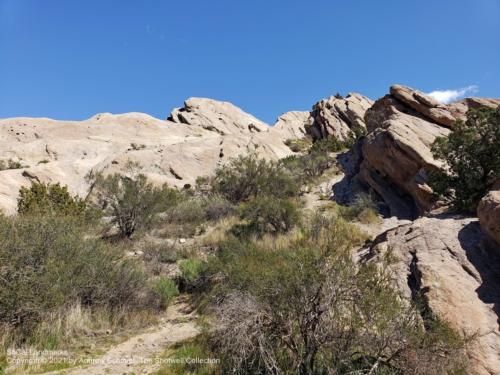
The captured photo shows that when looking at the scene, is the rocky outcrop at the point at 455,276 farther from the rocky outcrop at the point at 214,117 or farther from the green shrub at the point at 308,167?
the rocky outcrop at the point at 214,117

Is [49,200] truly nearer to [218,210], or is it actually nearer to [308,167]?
[218,210]

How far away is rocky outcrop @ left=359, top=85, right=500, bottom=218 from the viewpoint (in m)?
13.0

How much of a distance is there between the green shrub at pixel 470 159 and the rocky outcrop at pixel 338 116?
871 inches

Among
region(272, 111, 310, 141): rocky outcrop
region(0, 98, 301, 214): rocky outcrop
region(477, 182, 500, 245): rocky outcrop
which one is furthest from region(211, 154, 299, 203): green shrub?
region(272, 111, 310, 141): rocky outcrop

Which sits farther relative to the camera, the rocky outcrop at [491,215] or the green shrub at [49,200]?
the green shrub at [49,200]

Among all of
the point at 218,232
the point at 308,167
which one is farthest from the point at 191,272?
the point at 308,167

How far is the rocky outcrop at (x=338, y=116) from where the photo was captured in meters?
34.4

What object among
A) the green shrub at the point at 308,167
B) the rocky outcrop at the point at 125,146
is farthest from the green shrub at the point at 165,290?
the rocky outcrop at the point at 125,146

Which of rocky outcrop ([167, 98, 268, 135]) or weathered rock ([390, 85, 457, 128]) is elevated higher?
rocky outcrop ([167, 98, 268, 135])

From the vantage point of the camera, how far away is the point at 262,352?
3.83m

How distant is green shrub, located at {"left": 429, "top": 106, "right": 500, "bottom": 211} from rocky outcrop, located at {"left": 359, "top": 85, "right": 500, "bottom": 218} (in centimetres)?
132

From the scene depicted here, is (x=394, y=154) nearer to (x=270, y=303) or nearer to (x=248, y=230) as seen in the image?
(x=248, y=230)

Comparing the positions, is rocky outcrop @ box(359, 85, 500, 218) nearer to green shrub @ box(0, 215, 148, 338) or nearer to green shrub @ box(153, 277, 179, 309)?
green shrub @ box(153, 277, 179, 309)

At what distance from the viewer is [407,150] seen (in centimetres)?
1381
